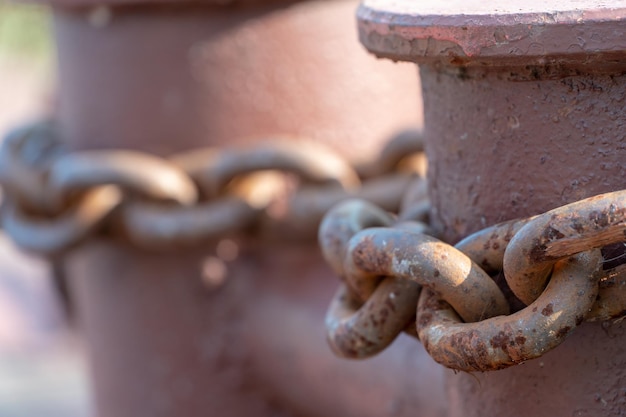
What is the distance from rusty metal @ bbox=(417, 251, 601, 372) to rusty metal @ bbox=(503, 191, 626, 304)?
2 cm

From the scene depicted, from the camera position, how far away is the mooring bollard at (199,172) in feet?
4.16

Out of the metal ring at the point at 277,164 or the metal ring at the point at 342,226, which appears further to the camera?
the metal ring at the point at 277,164

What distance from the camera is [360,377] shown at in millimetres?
1138

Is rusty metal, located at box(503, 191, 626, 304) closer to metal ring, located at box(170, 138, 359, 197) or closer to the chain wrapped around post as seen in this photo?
the chain wrapped around post

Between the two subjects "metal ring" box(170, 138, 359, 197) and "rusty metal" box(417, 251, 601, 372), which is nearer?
"rusty metal" box(417, 251, 601, 372)

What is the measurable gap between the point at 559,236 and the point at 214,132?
2.55 feet

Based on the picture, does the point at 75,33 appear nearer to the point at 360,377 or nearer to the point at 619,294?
the point at 360,377

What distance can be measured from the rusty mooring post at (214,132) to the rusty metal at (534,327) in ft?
1.99

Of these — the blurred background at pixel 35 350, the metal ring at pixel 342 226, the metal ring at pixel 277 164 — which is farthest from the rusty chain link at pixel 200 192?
the blurred background at pixel 35 350

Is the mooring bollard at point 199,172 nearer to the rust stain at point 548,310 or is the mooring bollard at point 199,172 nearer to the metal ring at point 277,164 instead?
the metal ring at point 277,164

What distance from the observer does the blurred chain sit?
592 mm

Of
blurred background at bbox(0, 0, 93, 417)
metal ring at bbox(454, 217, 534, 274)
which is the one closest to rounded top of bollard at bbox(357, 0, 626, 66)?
metal ring at bbox(454, 217, 534, 274)

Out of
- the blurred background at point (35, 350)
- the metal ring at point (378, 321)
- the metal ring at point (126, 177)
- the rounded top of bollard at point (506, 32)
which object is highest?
the rounded top of bollard at point (506, 32)

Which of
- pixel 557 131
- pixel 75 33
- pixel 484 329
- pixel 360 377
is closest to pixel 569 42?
pixel 557 131
